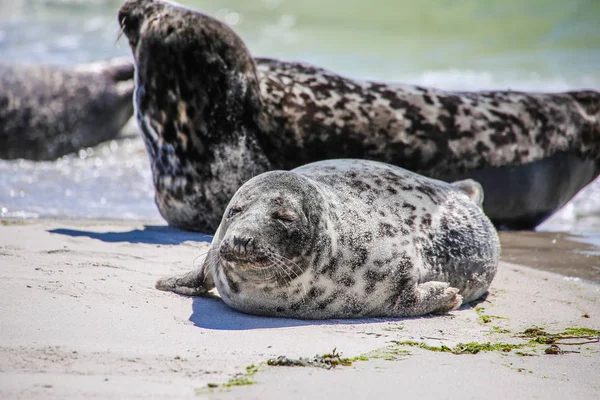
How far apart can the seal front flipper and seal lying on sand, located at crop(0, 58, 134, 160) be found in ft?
23.6

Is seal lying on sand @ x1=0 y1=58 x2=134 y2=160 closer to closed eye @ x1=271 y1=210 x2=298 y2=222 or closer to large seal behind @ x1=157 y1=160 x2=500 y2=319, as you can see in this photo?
large seal behind @ x1=157 y1=160 x2=500 y2=319

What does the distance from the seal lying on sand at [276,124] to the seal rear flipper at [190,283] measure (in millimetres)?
1777

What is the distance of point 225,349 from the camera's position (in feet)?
9.09

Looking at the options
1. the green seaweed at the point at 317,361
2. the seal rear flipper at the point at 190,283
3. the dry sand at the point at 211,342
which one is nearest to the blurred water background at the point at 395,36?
the dry sand at the point at 211,342

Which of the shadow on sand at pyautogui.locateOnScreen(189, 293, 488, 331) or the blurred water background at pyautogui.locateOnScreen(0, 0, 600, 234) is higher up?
the blurred water background at pyautogui.locateOnScreen(0, 0, 600, 234)

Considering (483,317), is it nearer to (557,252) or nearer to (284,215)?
(284,215)

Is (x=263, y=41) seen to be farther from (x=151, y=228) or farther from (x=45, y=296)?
(x=45, y=296)

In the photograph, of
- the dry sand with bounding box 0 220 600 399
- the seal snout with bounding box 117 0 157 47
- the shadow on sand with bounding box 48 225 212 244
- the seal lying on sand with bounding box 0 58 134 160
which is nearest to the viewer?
the dry sand with bounding box 0 220 600 399

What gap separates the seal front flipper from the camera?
361cm

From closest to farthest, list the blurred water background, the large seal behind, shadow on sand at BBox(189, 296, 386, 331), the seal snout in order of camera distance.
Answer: shadow on sand at BBox(189, 296, 386, 331) < the large seal behind < the seal snout < the blurred water background

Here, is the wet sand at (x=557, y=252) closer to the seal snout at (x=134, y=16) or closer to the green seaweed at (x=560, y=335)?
the green seaweed at (x=560, y=335)

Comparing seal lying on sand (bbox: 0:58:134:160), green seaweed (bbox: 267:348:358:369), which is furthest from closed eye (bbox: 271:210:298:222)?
seal lying on sand (bbox: 0:58:134:160)

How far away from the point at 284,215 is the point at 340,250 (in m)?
0.32

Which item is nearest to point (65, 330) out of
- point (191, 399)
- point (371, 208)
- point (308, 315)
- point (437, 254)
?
point (191, 399)
